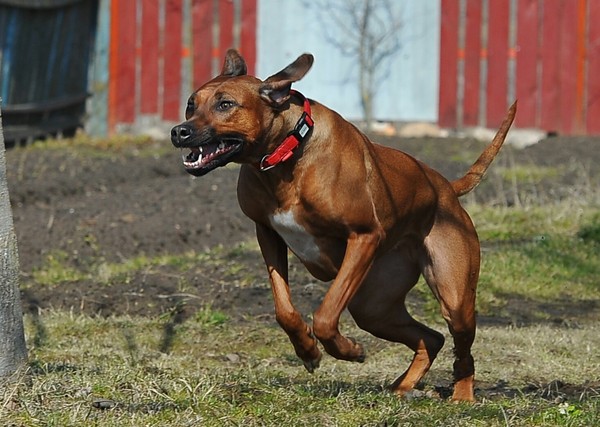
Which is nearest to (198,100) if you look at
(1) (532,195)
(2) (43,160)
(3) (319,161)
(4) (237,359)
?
(3) (319,161)

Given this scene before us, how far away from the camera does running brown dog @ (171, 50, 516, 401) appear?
5.64 m

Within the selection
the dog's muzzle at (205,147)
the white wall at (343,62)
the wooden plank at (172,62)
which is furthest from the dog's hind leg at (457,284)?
the wooden plank at (172,62)

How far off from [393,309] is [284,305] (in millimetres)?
992

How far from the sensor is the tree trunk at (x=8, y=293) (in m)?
5.41

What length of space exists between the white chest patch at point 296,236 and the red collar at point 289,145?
0.82ft

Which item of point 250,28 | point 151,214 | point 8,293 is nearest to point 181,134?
point 8,293

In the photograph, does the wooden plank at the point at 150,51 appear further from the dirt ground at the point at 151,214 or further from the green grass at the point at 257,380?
the green grass at the point at 257,380

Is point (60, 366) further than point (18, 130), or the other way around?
point (18, 130)

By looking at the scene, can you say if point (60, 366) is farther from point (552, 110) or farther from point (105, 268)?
point (552, 110)

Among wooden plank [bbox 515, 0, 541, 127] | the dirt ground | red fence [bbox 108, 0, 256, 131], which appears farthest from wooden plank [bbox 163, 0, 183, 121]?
wooden plank [bbox 515, 0, 541, 127]

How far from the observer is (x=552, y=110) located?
16.6 metres

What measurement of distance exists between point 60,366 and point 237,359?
1423 millimetres

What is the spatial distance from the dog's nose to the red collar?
405 mm

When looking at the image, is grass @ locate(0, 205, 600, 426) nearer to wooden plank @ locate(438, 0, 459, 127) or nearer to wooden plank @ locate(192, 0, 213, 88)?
wooden plank @ locate(438, 0, 459, 127)
